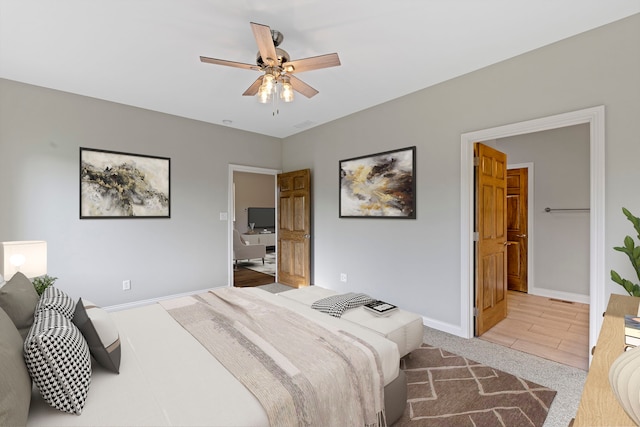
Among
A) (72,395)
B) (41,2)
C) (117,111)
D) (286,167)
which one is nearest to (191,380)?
(72,395)

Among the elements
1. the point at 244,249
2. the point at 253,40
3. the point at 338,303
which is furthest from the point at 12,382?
the point at 244,249

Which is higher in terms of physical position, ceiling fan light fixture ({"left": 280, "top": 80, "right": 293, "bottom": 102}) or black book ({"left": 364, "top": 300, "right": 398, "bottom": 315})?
ceiling fan light fixture ({"left": 280, "top": 80, "right": 293, "bottom": 102})

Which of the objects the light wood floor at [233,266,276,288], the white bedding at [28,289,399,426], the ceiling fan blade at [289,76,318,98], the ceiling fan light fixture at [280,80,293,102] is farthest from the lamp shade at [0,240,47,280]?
the light wood floor at [233,266,276,288]

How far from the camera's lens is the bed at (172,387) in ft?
3.55

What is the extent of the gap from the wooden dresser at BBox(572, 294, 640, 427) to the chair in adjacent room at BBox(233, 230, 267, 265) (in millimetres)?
6516

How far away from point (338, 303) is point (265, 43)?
2078 mm

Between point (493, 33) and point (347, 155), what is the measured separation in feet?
7.40

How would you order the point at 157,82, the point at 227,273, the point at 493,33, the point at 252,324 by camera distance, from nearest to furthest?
the point at 252,324 → the point at 493,33 → the point at 157,82 → the point at 227,273

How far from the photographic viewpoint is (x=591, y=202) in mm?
2324

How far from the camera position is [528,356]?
2.63 metres

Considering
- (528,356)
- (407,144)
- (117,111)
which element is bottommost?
(528,356)

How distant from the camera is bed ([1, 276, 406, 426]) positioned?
3.55ft

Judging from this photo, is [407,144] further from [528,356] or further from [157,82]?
[157,82]

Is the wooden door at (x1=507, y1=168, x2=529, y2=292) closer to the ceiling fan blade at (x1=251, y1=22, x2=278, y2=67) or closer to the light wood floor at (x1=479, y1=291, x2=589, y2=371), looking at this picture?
the light wood floor at (x1=479, y1=291, x2=589, y2=371)
